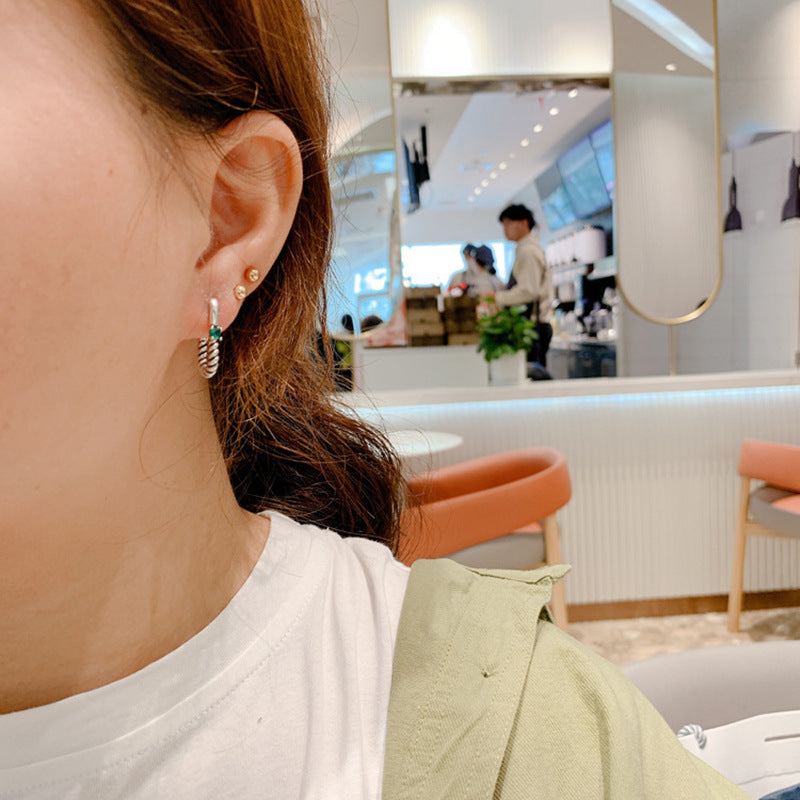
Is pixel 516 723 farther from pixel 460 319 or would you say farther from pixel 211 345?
pixel 460 319

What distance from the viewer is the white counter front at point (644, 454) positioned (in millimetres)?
3500

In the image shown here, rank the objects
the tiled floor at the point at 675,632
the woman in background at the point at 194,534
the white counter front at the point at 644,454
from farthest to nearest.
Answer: the white counter front at the point at 644,454 → the tiled floor at the point at 675,632 → the woman in background at the point at 194,534

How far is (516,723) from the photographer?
0.62 meters

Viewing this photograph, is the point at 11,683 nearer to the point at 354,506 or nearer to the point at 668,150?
the point at 354,506

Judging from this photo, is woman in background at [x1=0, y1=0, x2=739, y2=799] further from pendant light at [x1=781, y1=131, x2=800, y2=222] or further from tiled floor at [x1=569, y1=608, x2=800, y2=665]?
pendant light at [x1=781, y1=131, x2=800, y2=222]

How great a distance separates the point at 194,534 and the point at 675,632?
3.16m

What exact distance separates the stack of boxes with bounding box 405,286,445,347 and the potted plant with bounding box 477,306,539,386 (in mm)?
201

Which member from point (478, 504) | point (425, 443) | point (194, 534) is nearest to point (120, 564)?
point (194, 534)

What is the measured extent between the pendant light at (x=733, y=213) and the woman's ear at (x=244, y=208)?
11.9ft

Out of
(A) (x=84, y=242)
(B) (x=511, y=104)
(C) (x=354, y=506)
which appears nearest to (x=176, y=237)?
(A) (x=84, y=242)

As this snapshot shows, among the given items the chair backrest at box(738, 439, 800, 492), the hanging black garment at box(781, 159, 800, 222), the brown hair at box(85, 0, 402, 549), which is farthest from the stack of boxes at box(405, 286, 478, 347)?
the brown hair at box(85, 0, 402, 549)

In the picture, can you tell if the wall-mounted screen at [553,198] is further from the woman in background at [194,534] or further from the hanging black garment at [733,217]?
the woman in background at [194,534]

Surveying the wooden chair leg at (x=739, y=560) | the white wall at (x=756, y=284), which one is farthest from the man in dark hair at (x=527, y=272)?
the wooden chair leg at (x=739, y=560)

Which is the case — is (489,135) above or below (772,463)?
above
